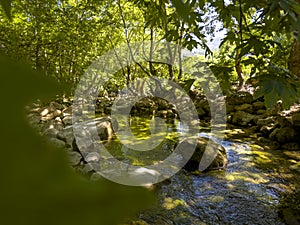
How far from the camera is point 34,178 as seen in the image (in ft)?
0.58

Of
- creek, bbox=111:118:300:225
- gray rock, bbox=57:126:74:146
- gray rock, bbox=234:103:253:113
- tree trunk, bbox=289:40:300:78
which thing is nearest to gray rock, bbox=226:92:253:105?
gray rock, bbox=234:103:253:113

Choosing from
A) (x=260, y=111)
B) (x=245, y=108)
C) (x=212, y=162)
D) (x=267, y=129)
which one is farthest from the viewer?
(x=245, y=108)

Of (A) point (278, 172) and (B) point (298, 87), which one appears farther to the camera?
(A) point (278, 172)

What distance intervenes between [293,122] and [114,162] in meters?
4.54

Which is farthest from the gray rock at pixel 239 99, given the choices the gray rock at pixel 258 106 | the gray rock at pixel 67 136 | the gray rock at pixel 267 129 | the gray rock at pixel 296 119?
the gray rock at pixel 67 136

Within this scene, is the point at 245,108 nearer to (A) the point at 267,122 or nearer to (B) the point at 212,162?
(A) the point at 267,122

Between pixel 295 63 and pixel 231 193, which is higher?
pixel 295 63

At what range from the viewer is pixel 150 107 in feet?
45.0

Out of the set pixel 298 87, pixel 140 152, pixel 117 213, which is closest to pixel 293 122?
pixel 140 152

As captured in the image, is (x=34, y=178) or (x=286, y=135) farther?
(x=286, y=135)

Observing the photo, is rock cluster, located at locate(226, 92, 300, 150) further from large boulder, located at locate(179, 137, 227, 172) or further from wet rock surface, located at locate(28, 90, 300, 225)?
large boulder, located at locate(179, 137, 227, 172)

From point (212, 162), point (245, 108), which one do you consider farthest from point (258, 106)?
point (212, 162)

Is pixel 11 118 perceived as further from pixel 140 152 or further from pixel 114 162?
pixel 140 152

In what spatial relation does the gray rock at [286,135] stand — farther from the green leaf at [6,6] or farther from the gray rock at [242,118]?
the green leaf at [6,6]
